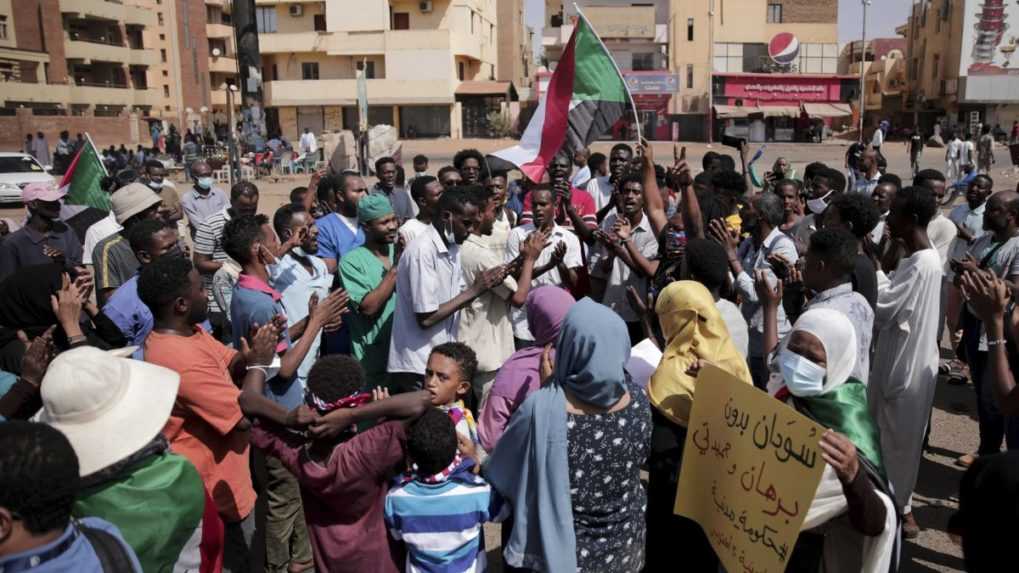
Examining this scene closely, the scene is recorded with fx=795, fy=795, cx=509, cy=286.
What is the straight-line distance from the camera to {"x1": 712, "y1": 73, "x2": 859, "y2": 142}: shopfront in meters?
50.5

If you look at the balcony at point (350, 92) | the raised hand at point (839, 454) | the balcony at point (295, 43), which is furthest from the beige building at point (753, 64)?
the raised hand at point (839, 454)

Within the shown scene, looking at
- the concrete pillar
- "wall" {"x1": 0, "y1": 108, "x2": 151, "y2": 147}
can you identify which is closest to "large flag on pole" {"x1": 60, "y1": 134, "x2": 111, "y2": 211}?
"wall" {"x1": 0, "y1": 108, "x2": 151, "y2": 147}

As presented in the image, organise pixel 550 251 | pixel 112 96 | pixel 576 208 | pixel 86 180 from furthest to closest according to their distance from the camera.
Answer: pixel 112 96
pixel 86 180
pixel 576 208
pixel 550 251

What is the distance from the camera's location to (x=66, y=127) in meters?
40.3

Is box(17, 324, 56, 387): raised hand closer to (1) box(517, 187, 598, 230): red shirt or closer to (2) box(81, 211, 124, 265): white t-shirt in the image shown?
(2) box(81, 211, 124, 265): white t-shirt

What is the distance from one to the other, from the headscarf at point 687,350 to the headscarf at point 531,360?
488mm

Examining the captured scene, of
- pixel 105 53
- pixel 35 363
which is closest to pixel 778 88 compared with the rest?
pixel 105 53

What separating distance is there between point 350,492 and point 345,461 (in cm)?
14

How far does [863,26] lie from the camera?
148 feet

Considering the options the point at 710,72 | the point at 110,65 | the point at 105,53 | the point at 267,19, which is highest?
the point at 267,19

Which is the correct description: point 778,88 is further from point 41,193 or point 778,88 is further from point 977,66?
point 41,193

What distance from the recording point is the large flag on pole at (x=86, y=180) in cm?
804

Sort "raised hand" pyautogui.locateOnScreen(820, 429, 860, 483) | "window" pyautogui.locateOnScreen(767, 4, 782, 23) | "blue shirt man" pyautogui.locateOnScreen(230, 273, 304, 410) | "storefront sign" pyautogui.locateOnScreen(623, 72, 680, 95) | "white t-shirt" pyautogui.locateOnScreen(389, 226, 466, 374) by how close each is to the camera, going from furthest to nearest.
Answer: "window" pyautogui.locateOnScreen(767, 4, 782, 23)
"storefront sign" pyautogui.locateOnScreen(623, 72, 680, 95)
"white t-shirt" pyautogui.locateOnScreen(389, 226, 466, 374)
"blue shirt man" pyautogui.locateOnScreen(230, 273, 304, 410)
"raised hand" pyautogui.locateOnScreen(820, 429, 860, 483)

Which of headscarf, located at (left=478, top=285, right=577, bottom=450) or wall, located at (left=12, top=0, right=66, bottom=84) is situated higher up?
wall, located at (left=12, top=0, right=66, bottom=84)
